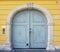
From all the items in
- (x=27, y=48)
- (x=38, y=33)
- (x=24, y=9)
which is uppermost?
(x=24, y=9)

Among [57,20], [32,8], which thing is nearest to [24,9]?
[32,8]

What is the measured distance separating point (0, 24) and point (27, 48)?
1.85 m

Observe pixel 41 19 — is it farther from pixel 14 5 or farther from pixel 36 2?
pixel 14 5

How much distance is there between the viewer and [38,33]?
9953mm

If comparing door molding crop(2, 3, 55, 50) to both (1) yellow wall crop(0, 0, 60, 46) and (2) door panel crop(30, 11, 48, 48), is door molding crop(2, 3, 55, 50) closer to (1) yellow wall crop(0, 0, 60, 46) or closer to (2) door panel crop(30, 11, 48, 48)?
(1) yellow wall crop(0, 0, 60, 46)

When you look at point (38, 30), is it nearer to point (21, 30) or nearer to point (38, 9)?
point (21, 30)

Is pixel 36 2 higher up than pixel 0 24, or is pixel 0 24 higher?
pixel 36 2

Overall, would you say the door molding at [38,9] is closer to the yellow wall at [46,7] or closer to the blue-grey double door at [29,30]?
the yellow wall at [46,7]

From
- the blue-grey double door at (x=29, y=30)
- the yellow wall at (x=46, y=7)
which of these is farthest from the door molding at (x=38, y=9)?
the blue-grey double door at (x=29, y=30)

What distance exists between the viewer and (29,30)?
32.6 feet

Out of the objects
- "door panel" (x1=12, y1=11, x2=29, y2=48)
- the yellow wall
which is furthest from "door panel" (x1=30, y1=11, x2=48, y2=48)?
the yellow wall

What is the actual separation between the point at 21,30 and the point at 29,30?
414 millimetres

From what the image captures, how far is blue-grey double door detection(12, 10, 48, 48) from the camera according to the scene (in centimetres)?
992

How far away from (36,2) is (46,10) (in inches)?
25.2
